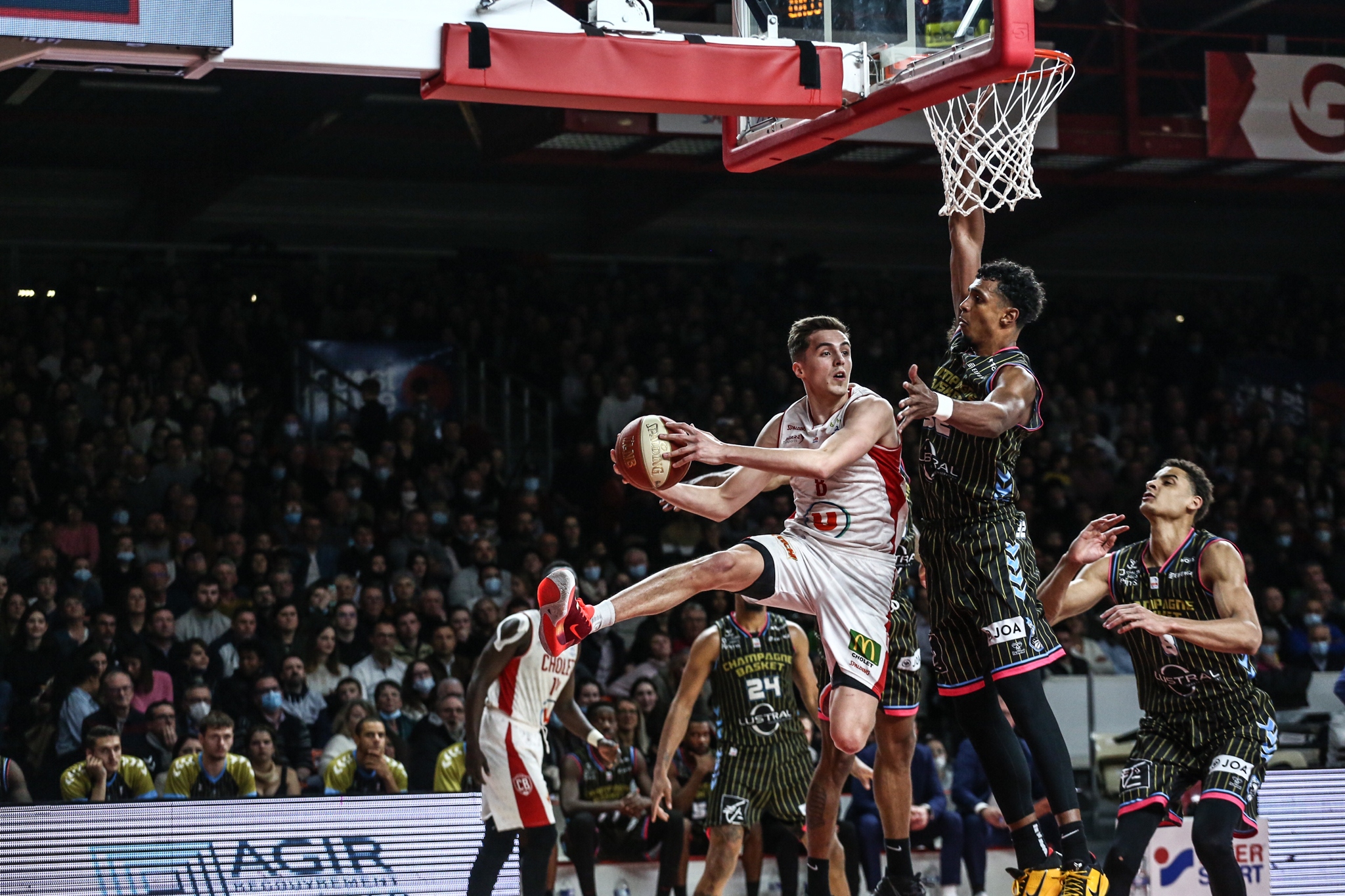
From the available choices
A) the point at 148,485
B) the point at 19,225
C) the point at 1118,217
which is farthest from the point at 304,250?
the point at 1118,217

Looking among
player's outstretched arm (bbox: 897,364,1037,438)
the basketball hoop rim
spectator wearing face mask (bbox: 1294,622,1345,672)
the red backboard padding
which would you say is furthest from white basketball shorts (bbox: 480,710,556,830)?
spectator wearing face mask (bbox: 1294,622,1345,672)

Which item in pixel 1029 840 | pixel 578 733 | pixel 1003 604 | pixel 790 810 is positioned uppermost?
pixel 1003 604

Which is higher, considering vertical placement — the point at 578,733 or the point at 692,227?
the point at 692,227

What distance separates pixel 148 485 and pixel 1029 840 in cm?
984

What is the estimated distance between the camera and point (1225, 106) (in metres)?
15.0

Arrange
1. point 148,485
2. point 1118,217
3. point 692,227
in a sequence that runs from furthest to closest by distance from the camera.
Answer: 1. point 1118,217
2. point 692,227
3. point 148,485

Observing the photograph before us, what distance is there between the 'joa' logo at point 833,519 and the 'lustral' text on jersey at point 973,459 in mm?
357

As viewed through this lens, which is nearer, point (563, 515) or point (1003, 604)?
point (1003, 604)

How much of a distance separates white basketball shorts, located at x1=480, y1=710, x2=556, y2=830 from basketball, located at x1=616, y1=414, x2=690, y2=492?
3293 mm

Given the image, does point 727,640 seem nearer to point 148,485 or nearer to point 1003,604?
point 1003,604

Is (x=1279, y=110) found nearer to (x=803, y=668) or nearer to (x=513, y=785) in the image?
(x=803, y=668)

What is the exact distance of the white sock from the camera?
6.35 meters

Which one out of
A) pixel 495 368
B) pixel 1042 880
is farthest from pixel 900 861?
pixel 495 368

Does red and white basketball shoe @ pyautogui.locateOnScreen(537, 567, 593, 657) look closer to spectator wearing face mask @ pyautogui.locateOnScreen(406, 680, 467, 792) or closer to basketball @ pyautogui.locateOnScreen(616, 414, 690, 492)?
basketball @ pyautogui.locateOnScreen(616, 414, 690, 492)
